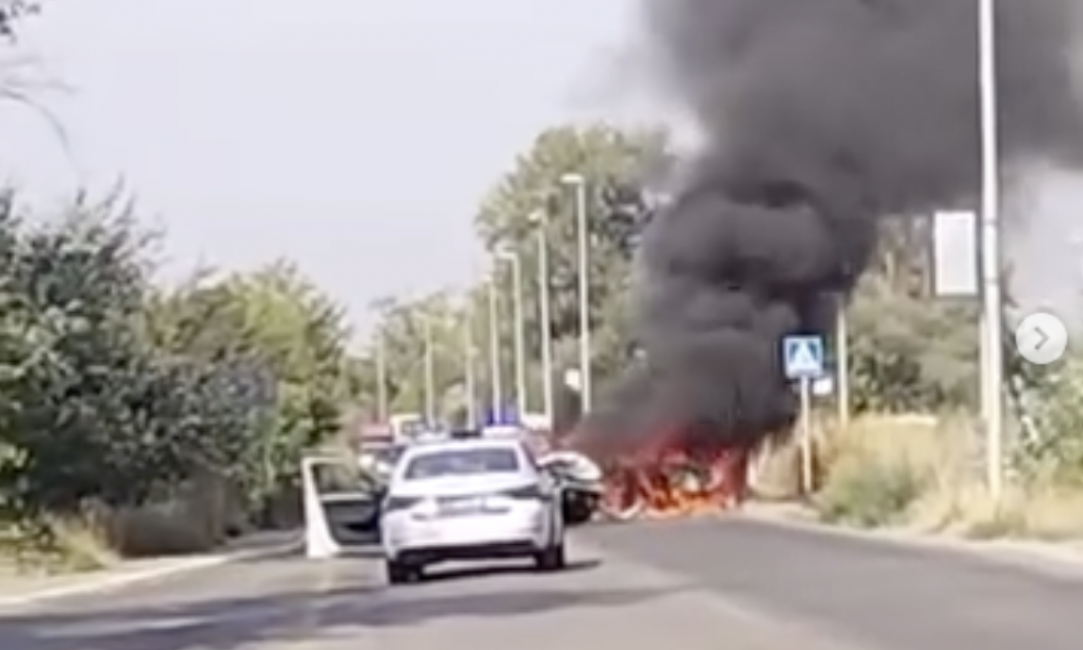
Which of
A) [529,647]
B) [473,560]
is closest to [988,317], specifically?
[473,560]

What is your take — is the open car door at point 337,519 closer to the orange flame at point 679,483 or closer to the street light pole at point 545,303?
the orange flame at point 679,483

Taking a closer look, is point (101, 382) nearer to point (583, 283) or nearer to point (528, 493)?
point (528, 493)

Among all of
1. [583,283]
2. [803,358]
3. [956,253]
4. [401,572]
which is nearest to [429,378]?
[583,283]

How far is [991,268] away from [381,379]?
10545 cm

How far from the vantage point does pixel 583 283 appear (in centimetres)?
8975

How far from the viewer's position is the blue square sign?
52.8 meters

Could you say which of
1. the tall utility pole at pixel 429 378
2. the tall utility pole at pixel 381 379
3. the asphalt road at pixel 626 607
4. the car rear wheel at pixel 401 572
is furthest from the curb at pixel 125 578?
the tall utility pole at pixel 429 378

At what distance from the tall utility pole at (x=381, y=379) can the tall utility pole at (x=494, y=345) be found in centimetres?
560

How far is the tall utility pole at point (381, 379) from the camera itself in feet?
465

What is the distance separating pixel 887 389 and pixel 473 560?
3712 centimetres

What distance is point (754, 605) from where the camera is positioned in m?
27.5

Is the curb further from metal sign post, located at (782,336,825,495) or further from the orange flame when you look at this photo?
metal sign post, located at (782,336,825,495)

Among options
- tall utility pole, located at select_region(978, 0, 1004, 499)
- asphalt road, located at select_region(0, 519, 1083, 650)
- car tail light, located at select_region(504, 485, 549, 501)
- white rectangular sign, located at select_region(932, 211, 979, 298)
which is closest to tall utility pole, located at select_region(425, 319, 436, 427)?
white rectangular sign, located at select_region(932, 211, 979, 298)

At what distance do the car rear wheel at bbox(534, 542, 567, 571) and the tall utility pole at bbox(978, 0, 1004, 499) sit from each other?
23.4ft
